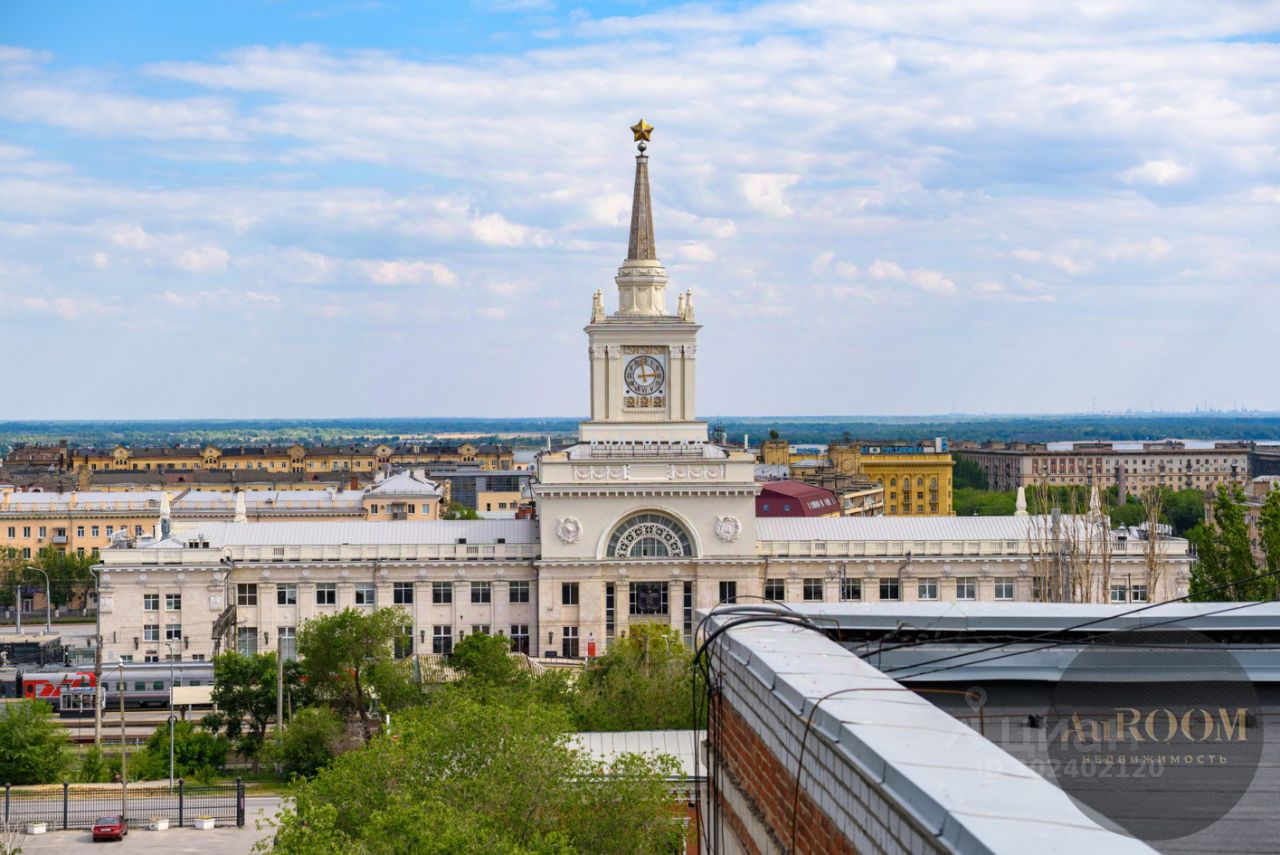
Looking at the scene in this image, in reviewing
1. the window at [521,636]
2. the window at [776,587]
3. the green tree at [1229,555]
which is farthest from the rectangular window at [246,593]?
the green tree at [1229,555]

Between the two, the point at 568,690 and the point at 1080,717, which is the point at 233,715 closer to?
the point at 568,690

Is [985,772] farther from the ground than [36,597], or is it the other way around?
[985,772]

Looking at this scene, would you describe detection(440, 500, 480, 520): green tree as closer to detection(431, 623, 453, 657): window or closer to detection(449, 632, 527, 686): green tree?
detection(431, 623, 453, 657): window

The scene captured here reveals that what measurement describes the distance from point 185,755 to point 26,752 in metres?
6.13

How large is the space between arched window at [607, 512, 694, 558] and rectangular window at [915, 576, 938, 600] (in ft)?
38.8

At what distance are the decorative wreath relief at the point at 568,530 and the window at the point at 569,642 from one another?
4475 millimetres

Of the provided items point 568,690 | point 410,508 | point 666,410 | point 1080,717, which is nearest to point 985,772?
point 1080,717

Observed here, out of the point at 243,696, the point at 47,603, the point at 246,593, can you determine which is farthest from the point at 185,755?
the point at 47,603

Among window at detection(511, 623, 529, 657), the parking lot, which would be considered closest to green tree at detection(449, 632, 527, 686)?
window at detection(511, 623, 529, 657)

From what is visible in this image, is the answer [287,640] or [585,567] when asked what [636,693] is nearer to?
[585,567]

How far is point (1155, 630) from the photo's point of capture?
839 inches

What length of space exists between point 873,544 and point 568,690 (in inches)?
1145

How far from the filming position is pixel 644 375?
94.6 meters

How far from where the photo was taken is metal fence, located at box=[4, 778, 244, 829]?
2283 inches
